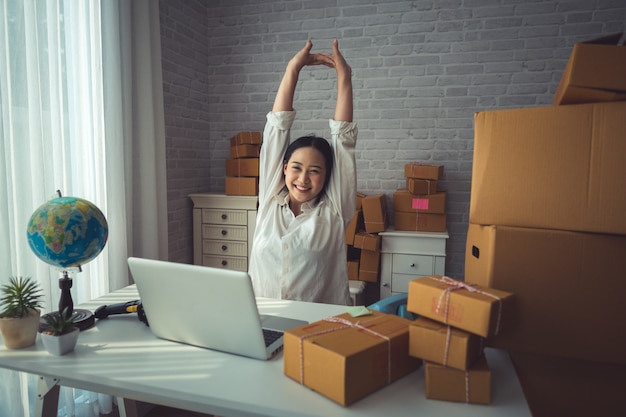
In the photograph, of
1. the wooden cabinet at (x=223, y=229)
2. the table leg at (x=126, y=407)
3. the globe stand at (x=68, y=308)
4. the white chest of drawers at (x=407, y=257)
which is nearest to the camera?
the globe stand at (x=68, y=308)

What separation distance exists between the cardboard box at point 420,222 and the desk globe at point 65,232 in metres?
2.11

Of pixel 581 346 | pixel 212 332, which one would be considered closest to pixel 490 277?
pixel 581 346

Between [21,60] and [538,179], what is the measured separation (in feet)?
6.40

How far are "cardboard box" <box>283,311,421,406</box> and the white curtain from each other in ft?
4.59

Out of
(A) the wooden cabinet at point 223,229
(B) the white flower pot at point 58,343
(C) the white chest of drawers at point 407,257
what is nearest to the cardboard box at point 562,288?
(B) the white flower pot at point 58,343

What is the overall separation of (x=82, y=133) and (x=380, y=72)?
6.90 ft

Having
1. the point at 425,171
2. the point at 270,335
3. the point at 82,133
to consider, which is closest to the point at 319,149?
the point at 270,335

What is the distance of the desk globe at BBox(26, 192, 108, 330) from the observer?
1199mm

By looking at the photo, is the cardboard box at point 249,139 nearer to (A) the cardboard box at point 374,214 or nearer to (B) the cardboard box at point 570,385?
(A) the cardboard box at point 374,214

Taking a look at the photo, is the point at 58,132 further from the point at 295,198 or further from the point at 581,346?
the point at 581,346

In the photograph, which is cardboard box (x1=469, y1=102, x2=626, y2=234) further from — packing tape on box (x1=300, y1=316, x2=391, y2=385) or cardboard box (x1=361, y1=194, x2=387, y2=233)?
cardboard box (x1=361, y1=194, x2=387, y2=233)

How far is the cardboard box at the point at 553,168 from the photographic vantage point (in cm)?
101

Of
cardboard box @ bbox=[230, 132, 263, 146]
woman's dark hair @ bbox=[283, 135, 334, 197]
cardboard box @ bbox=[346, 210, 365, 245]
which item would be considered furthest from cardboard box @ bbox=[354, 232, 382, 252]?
woman's dark hair @ bbox=[283, 135, 334, 197]

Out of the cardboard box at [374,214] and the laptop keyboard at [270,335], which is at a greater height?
the cardboard box at [374,214]
